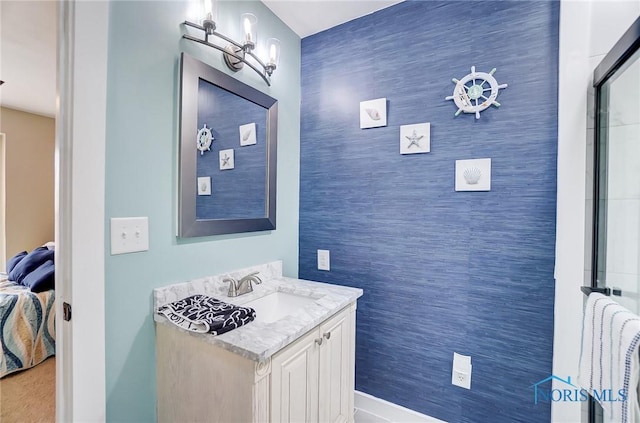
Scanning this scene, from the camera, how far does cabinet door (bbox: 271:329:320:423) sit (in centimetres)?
98

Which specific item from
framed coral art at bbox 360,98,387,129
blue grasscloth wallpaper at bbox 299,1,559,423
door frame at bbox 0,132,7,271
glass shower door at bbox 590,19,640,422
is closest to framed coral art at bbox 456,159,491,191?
blue grasscloth wallpaper at bbox 299,1,559,423

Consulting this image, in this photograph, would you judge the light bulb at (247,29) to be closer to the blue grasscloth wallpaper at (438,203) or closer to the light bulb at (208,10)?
the light bulb at (208,10)

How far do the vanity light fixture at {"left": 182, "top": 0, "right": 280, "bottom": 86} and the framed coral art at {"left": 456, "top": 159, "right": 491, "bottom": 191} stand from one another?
3.90 feet

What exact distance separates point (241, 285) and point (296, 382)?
1.82 ft

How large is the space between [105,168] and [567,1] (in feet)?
6.66

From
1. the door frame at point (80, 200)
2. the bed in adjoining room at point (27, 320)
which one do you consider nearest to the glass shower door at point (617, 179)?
the door frame at point (80, 200)

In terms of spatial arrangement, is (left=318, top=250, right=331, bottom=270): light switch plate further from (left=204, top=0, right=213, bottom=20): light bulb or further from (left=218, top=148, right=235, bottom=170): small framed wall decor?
(left=204, top=0, right=213, bottom=20): light bulb

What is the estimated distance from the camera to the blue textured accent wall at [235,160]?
1321 mm

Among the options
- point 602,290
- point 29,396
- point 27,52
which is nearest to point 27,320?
point 29,396

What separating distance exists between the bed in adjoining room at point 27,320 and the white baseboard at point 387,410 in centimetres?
259

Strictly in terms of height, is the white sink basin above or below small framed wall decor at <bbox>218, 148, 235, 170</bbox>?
below

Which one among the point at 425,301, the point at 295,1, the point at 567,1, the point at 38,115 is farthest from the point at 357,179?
the point at 38,115

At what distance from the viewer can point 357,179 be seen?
178cm

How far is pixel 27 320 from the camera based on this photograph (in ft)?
7.36
